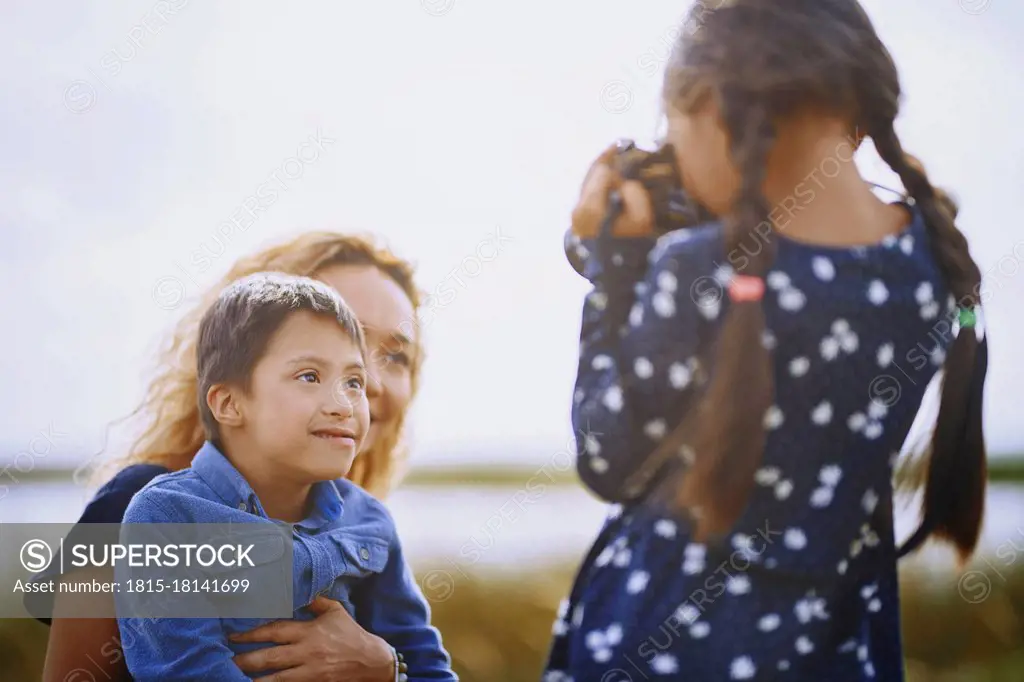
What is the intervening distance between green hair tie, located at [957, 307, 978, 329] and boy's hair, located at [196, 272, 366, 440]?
3.92ft

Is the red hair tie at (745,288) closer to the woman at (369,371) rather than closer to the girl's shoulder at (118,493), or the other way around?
the woman at (369,371)

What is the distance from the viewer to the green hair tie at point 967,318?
6.60ft

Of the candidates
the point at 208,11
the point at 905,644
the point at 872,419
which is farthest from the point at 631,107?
the point at 905,644

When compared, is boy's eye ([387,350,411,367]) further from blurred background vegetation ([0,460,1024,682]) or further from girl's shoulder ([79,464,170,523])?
girl's shoulder ([79,464,170,523])

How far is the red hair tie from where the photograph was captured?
6.17 feet

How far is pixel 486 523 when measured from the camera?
2068 millimetres

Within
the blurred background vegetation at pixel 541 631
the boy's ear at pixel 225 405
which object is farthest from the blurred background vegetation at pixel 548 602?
the boy's ear at pixel 225 405

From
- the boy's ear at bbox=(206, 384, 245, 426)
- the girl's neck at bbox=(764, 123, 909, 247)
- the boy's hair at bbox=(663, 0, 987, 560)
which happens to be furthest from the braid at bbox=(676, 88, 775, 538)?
the boy's ear at bbox=(206, 384, 245, 426)

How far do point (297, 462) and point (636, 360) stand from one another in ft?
2.22

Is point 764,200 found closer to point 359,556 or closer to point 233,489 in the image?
point 359,556

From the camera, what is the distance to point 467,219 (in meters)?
2.09

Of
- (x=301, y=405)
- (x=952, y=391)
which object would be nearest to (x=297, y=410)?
(x=301, y=405)

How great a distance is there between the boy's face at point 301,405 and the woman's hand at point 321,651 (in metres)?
0.27

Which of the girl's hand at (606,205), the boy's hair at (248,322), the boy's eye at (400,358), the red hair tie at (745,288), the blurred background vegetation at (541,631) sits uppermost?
the girl's hand at (606,205)
